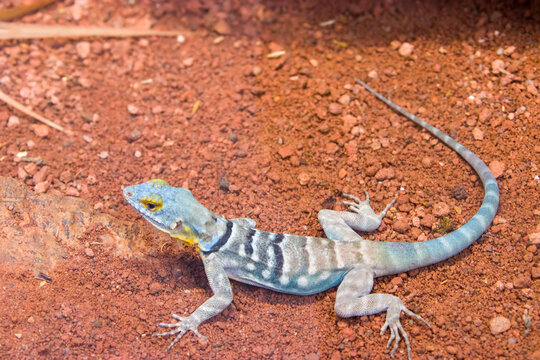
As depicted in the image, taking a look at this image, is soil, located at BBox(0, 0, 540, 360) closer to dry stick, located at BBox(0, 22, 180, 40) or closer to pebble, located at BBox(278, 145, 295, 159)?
pebble, located at BBox(278, 145, 295, 159)

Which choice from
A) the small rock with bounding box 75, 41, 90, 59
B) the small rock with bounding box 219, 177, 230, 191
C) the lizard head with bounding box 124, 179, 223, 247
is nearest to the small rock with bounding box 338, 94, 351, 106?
the small rock with bounding box 219, 177, 230, 191

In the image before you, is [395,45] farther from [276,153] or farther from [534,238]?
[534,238]

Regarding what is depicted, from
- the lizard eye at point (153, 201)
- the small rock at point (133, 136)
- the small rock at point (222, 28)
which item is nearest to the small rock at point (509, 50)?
the small rock at point (222, 28)

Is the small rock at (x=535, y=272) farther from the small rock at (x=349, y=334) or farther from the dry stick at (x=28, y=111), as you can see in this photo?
the dry stick at (x=28, y=111)

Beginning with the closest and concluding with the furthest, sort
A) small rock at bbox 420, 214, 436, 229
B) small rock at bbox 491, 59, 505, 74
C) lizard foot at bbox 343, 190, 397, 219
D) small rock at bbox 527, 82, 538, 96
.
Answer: small rock at bbox 420, 214, 436, 229
lizard foot at bbox 343, 190, 397, 219
small rock at bbox 527, 82, 538, 96
small rock at bbox 491, 59, 505, 74

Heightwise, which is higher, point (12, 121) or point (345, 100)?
point (12, 121)

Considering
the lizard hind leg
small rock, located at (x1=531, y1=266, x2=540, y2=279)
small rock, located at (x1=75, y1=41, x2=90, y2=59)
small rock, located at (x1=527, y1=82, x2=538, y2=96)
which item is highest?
small rock, located at (x1=75, y1=41, x2=90, y2=59)

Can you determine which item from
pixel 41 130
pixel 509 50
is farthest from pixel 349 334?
pixel 41 130
